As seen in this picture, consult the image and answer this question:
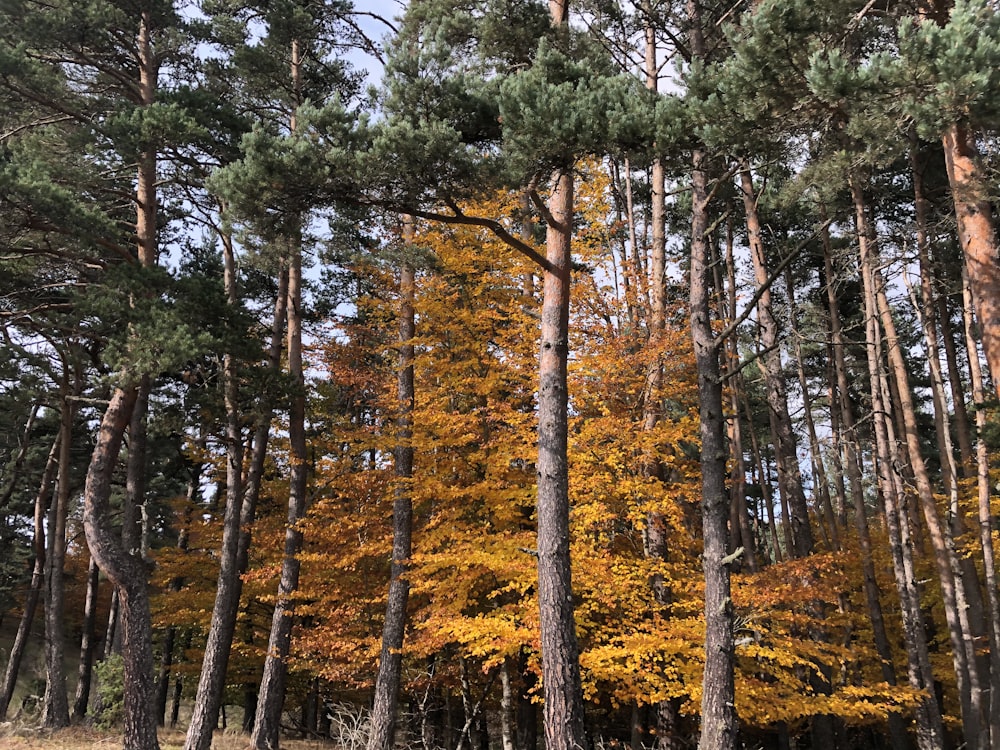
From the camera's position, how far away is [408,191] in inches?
224

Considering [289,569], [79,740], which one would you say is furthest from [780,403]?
[79,740]

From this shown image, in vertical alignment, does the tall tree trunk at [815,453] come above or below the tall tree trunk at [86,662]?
above

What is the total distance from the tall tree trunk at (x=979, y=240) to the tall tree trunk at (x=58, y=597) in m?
15.2

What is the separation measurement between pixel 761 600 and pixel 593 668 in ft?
6.94

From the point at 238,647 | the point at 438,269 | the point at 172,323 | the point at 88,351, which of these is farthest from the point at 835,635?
the point at 88,351

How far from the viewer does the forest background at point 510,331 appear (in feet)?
17.7

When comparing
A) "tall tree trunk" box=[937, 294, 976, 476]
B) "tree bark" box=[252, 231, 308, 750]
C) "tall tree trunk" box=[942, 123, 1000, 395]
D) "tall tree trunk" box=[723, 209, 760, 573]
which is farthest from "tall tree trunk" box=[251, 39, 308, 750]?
"tall tree trunk" box=[937, 294, 976, 476]

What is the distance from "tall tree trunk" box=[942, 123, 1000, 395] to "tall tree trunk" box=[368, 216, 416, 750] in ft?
22.5

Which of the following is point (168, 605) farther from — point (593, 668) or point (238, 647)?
point (593, 668)

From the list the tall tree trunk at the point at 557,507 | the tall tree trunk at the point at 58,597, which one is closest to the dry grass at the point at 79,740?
the tall tree trunk at the point at 58,597

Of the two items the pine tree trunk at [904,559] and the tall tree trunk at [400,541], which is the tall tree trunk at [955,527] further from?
the tall tree trunk at [400,541]

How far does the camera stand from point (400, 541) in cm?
1066

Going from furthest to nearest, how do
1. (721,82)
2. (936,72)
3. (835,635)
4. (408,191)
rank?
1. (835,635)
2. (408,191)
3. (721,82)
4. (936,72)

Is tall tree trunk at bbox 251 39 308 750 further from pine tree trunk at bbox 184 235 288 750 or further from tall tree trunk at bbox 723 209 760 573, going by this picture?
tall tree trunk at bbox 723 209 760 573
